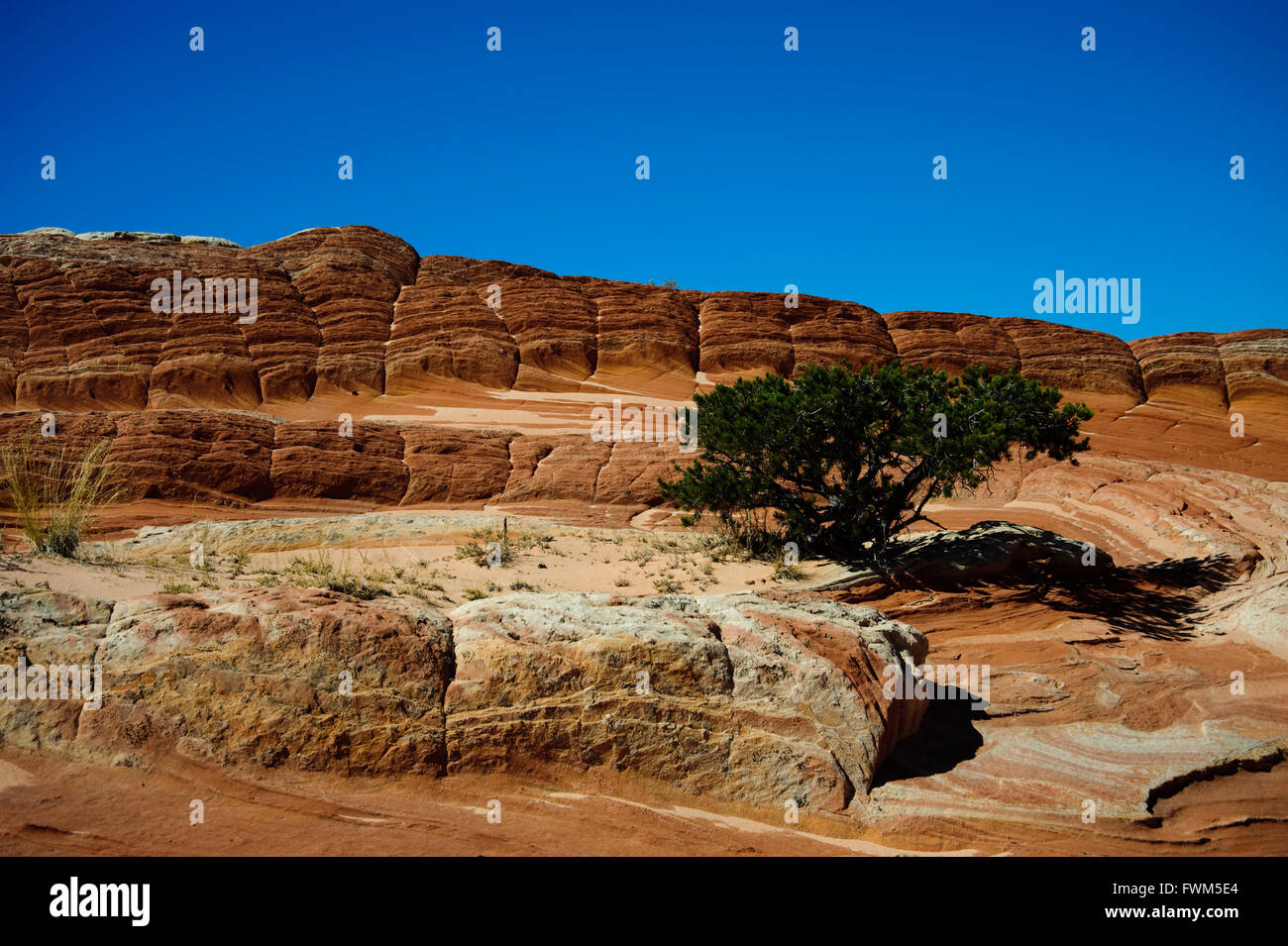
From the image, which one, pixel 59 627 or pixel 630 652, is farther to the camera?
pixel 630 652

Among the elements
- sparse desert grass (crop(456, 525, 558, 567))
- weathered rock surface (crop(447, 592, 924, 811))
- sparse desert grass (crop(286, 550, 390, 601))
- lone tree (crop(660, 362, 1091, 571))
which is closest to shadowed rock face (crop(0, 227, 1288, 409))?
sparse desert grass (crop(456, 525, 558, 567))

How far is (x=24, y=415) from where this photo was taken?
23.1 meters

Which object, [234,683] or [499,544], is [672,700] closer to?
[234,683]

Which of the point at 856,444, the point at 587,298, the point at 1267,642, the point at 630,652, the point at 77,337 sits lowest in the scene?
the point at 1267,642

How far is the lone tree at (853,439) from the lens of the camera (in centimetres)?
1698

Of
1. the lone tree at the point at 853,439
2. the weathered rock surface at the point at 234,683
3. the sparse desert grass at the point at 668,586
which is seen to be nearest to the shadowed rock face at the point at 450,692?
the weathered rock surface at the point at 234,683

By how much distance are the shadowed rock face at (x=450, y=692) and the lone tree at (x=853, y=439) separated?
8.04 m

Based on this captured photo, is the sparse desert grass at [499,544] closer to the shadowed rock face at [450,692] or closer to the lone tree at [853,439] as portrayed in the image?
the lone tree at [853,439]

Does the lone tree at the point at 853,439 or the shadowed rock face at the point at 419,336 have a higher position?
the shadowed rock face at the point at 419,336

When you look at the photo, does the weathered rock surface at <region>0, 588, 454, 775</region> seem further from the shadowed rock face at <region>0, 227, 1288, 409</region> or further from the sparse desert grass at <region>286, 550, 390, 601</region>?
the shadowed rock face at <region>0, 227, 1288, 409</region>

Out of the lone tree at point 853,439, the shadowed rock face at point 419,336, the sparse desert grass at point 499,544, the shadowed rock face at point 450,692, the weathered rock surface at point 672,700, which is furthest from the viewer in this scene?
the shadowed rock face at point 419,336

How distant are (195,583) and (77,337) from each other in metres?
31.4
